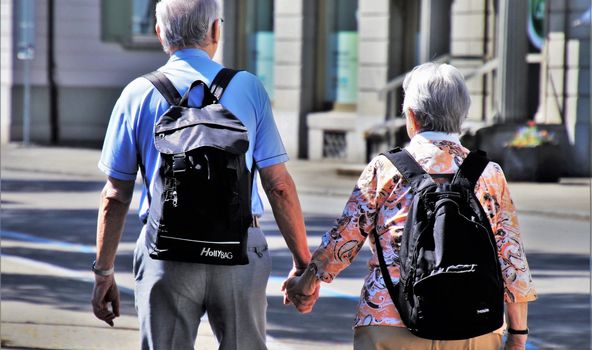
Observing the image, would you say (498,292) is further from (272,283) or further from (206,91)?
(272,283)

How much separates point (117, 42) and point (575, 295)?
2198cm

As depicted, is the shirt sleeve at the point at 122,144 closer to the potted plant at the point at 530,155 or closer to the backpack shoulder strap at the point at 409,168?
the backpack shoulder strap at the point at 409,168

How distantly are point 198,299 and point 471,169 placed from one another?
3.18 ft

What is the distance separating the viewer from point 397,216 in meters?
4.26

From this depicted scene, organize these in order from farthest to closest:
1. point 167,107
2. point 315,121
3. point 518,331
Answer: point 315,121
point 167,107
point 518,331

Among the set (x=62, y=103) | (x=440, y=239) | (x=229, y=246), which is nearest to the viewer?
(x=440, y=239)

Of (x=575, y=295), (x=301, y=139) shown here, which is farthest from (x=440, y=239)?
(x=301, y=139)

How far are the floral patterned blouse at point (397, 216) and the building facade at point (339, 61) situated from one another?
16364mm

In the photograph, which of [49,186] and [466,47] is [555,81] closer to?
[466,47]

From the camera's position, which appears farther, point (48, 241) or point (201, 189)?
point (48, 241)

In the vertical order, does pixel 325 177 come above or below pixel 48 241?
below

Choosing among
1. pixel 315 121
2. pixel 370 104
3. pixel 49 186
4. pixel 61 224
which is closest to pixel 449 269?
pixel 61 224

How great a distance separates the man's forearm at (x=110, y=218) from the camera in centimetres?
465

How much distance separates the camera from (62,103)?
3091 centimetres
